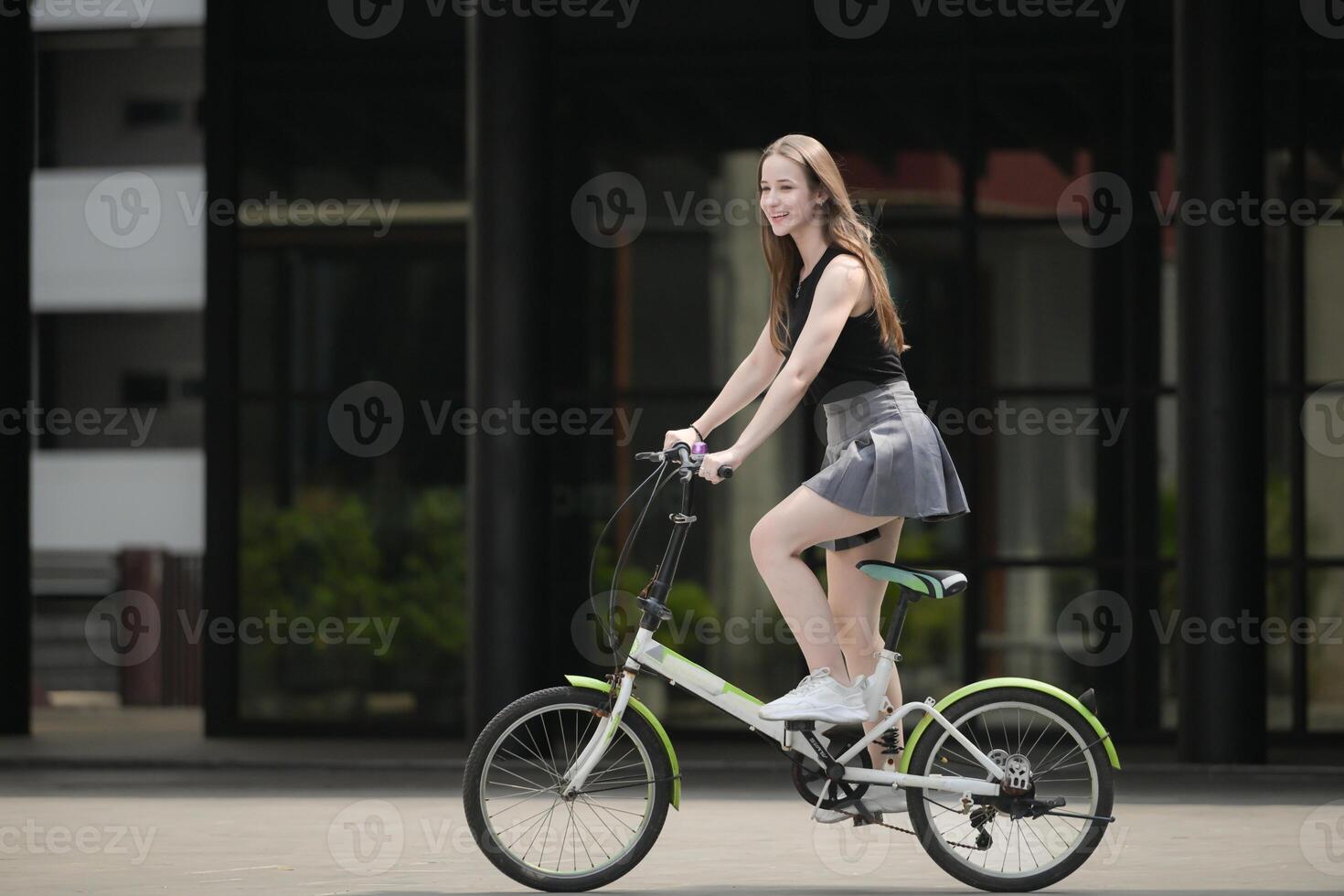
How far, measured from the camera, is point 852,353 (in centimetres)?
647

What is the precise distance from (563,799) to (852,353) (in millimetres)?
1587

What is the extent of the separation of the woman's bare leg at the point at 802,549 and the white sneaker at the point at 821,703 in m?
0.06

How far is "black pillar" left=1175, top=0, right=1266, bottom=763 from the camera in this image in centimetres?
1022

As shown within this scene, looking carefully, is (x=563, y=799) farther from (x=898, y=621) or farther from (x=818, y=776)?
(x=898, y=621)

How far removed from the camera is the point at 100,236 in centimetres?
1938

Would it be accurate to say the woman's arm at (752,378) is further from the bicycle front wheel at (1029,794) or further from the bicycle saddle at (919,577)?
the bicycle front wheel at (1029,794)

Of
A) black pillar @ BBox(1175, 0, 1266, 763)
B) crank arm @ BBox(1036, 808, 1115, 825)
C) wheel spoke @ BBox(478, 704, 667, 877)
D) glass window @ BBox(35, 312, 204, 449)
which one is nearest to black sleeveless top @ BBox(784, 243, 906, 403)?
wheel spoke @ BBox(478, 704, 667, 877)

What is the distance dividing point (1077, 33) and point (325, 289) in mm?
4563

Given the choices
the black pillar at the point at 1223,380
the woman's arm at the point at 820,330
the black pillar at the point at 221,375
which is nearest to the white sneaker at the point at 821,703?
the woman's arm at the point at 820,330

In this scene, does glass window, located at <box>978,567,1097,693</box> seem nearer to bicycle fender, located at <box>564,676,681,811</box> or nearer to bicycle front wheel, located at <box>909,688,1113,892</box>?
bicycle front wheel, located at <box>909,688,1113,892</box>

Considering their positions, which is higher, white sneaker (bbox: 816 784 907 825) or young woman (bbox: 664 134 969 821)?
young woman (bbox: 664 134 969 821)

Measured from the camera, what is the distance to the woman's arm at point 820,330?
6293 mm

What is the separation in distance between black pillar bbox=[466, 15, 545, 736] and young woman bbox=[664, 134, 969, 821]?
423 centimetres

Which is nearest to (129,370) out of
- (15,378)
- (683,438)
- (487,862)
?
(15,378)
